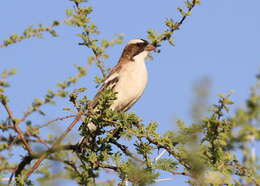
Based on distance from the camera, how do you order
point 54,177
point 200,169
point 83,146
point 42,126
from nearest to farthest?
point 200,169 < point 54,177 < point 42,126 < point 83,146

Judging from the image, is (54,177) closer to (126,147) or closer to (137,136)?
(137,136)

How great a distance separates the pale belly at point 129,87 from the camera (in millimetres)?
6609

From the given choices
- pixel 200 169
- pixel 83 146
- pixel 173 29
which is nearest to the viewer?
pixel 200 169

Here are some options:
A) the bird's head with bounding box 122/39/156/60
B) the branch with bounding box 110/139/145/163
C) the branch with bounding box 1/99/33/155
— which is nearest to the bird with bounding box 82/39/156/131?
the bird's head with bounding box 122/39/156/60

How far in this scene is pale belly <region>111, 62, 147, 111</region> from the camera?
260 inches

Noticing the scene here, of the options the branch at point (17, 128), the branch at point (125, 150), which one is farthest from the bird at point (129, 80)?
the branch at point (17, 128)

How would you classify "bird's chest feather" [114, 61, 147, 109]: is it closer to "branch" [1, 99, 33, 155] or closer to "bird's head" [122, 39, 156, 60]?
"bird's head" [122, 39, 156, 60]

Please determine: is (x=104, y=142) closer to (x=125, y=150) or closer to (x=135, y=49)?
(x=125, y=150)

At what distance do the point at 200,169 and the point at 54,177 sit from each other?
2.95 ft

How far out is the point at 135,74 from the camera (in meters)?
6.90

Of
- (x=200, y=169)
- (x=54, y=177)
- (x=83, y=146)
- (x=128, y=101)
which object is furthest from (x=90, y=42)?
(x=200, y=169)

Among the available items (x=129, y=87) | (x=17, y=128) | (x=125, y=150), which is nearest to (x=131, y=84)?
(x=129, y=87)

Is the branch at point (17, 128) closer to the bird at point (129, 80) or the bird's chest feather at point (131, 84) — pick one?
the bird at point (129, 80)

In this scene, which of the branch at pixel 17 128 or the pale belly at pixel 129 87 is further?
the pale belly at pixel 129 87
